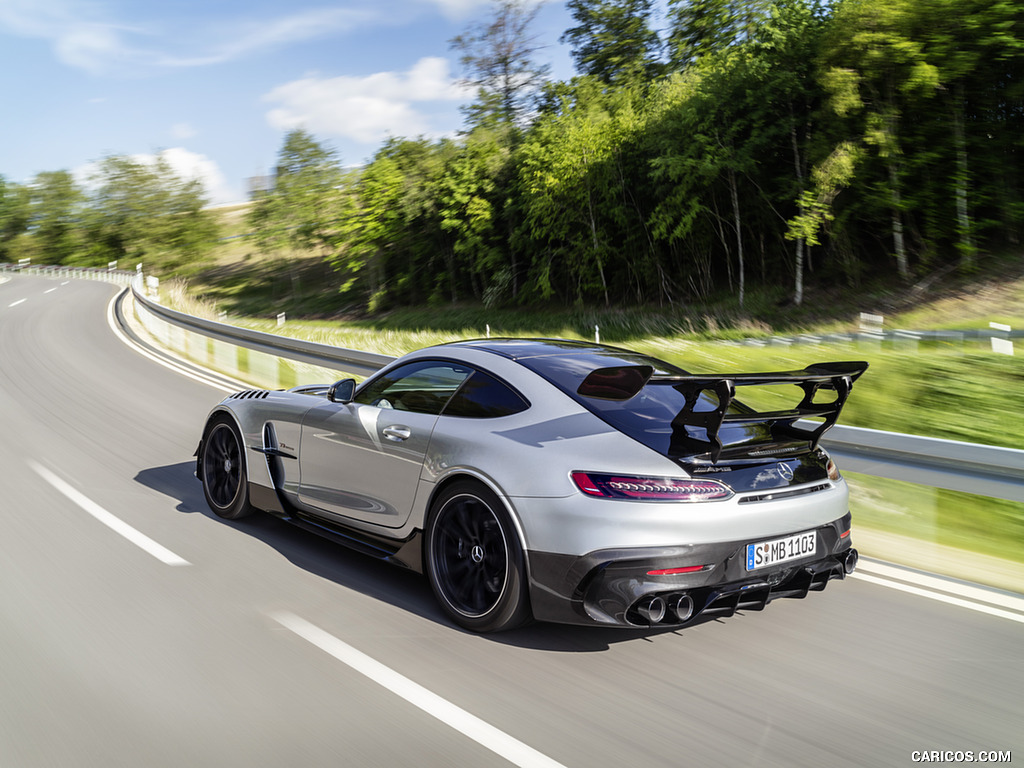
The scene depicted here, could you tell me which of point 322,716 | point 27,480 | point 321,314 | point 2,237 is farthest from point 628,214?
point 2,237

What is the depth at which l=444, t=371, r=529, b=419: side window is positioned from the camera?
399 centimetres

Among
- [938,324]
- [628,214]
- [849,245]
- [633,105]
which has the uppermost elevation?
[633,105]

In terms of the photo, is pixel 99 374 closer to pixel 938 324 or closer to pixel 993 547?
pixel 993 547

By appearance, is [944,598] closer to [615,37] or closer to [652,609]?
[652,609]

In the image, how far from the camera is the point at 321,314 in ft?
205

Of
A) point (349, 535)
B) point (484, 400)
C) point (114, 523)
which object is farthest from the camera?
point (114, 523)

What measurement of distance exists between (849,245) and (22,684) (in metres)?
35.9

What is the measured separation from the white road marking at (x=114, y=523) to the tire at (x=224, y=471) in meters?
0.58

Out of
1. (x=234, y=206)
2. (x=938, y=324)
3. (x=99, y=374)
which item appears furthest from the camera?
(x=234, y=206)

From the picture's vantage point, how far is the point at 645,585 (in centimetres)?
333

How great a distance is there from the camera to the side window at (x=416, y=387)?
14.4 ft

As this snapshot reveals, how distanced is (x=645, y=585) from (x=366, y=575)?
196 cm

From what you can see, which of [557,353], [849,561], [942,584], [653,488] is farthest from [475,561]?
[942,584]

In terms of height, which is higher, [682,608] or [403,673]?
[682,608]
